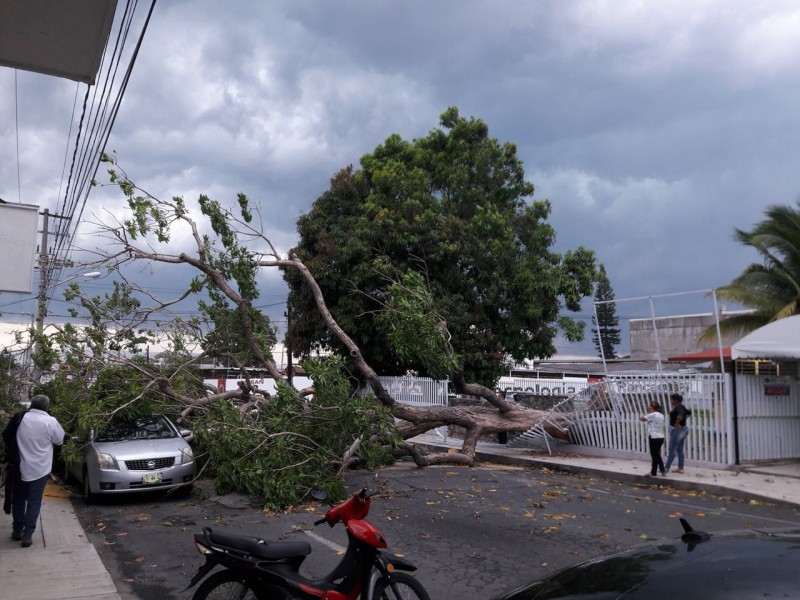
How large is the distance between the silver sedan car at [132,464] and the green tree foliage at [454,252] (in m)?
11.3

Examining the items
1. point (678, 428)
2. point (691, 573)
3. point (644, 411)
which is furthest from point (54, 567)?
point (644, 411)

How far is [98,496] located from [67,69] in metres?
6.82

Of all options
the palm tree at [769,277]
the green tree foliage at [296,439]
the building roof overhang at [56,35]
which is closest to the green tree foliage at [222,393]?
the green tree foliage at [296,439]

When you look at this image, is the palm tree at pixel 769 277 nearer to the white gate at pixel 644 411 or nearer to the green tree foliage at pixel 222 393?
the white gate at pixel 644 411

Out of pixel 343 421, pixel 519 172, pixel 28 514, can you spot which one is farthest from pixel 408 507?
pixel 519 172

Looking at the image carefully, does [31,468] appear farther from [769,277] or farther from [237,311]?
[769,277]

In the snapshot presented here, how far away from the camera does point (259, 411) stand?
42.3 feet

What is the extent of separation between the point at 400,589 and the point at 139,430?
29.8 feet

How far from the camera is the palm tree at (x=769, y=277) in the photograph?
22.7 metres

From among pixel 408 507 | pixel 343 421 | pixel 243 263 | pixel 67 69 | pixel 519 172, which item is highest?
pixel 519 172

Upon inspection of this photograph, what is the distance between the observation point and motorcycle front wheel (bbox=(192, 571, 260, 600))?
5.12 meters

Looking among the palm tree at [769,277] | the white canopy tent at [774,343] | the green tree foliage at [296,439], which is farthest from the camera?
the palm tree at [769,277]

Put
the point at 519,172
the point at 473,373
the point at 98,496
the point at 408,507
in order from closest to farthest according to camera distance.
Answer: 1. the point at 408,507
2. the point at 98,496
3. the point at 473,373
4. the point at 519,172

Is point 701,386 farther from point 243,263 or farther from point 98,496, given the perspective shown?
point 98,496
